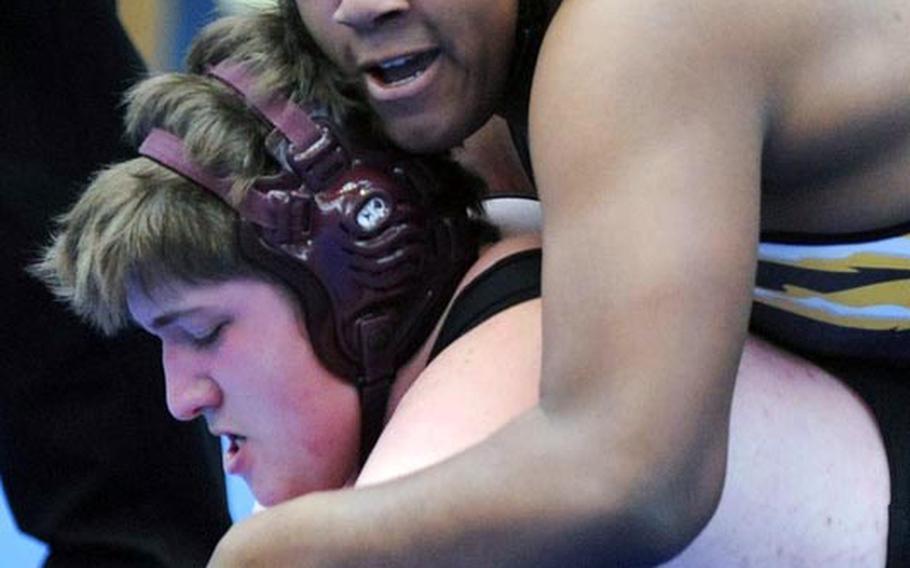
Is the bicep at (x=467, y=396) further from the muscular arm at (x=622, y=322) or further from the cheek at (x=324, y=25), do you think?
the cheek at (x=324, y=25)

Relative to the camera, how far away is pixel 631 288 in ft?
4.00

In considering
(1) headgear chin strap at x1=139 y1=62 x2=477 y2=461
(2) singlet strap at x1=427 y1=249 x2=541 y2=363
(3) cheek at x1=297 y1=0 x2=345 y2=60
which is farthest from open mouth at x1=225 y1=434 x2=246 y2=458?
(3) cheek at x1=297 y1=0 x2=345 y2=60

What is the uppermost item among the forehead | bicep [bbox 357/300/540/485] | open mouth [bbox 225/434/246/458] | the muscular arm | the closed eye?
the muscular arm

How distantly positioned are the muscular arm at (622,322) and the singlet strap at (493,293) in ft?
0.73

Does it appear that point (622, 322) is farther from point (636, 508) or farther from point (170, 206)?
point (170, 206)

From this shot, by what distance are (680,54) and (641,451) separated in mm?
281

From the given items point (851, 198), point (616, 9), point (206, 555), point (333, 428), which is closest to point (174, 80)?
point (333, 428)

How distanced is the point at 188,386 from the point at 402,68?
38 cm

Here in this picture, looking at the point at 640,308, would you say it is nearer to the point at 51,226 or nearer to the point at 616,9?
the point at 616,9

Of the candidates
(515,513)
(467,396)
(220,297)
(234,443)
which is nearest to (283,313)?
(220,297)

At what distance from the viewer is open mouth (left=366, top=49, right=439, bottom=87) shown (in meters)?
1.48

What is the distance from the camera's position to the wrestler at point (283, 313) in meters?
1.42

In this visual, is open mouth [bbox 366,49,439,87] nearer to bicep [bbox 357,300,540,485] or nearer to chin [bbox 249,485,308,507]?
bicep [bbox 357,300,540,485]

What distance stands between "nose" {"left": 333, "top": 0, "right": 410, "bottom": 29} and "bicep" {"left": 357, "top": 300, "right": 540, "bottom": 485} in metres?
0.26
